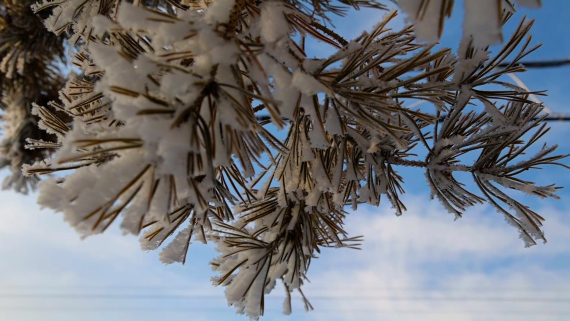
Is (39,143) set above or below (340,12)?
below

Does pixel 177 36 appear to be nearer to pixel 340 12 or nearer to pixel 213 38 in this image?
pixel 213 38

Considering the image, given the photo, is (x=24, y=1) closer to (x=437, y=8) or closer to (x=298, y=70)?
(x=298, y=70)

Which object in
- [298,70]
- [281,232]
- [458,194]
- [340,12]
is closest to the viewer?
[298,70]

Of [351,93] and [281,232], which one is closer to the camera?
[351,93]

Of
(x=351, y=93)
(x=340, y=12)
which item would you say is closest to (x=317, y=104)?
(x=351, y=93)

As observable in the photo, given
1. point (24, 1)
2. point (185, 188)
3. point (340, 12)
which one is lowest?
point (185, 188)

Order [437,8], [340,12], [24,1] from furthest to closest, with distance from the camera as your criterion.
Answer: [24,1] < [340,12] < [437,8]

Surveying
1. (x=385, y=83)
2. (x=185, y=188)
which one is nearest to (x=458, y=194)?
(x=385, y=83)
